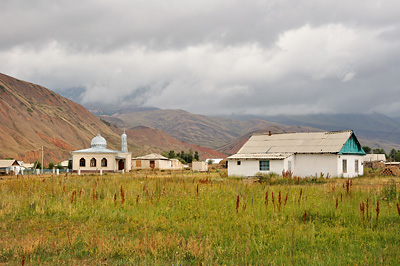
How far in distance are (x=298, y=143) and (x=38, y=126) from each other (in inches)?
3630

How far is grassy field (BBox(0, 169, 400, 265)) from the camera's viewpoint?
666 cm

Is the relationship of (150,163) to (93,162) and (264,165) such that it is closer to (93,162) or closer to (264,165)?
(93,162)

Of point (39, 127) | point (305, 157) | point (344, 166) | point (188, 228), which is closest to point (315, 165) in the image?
point (305, 157)

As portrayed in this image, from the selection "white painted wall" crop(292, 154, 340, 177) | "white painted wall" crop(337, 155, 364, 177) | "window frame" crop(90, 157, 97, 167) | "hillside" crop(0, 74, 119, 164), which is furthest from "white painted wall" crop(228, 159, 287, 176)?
"hillside" crop(0, 74, 119, 164)

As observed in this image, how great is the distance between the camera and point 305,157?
35.6 m

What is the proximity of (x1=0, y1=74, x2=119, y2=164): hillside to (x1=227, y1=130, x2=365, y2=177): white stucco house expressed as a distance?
6764cm

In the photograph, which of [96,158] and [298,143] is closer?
[298,143]

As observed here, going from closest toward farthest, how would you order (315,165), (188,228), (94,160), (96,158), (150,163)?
(188,228)
(315,165)
(96,158)
(94,160)
(150,163)

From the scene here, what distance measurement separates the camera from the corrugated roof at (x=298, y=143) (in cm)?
3538

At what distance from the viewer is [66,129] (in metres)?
121

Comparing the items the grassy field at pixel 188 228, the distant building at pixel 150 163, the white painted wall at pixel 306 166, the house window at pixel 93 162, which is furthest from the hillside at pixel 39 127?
the grassy field at pixel 188 228

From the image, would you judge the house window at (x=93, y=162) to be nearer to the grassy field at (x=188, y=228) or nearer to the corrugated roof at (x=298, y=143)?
the corrugated roof at (x=298, y=143)

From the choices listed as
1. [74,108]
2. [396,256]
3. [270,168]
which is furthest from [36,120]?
[396,256]

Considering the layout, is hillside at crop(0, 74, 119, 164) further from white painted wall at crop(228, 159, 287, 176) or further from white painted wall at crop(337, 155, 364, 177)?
white painted wall at crop(337, 155, 364, 177)
